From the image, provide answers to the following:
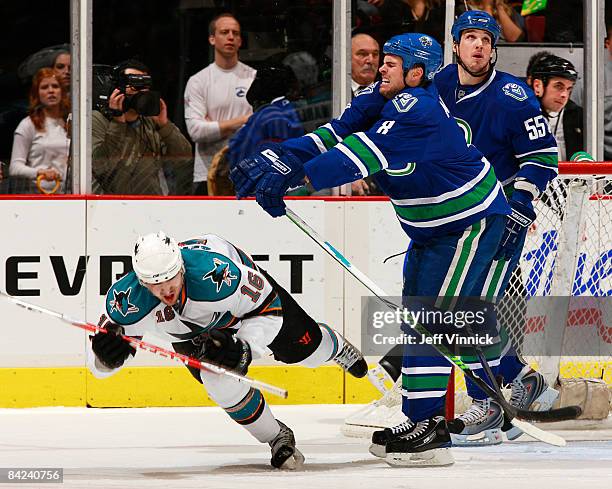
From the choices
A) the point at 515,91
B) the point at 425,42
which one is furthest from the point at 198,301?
the point at 515,91

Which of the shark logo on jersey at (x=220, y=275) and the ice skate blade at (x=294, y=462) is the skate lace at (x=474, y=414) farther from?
the shark logo on jersey at (x=220, y=275)

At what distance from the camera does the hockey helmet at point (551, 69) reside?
5450 mm

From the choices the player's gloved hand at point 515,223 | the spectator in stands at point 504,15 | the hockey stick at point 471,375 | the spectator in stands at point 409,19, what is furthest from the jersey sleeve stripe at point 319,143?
the spectator in stands at point 504,15

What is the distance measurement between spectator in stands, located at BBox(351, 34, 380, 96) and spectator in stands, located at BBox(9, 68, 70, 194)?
117 centimetres

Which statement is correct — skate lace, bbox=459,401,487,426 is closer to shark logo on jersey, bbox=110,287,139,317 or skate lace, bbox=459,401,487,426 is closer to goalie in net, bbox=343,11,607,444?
goalie in net, bbox=343,11,607,444

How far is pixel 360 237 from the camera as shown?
17.4ft

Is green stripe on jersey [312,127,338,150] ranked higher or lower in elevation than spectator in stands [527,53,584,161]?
lower

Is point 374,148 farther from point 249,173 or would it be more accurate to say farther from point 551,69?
point 551,69

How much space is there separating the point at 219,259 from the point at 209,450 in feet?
2.48

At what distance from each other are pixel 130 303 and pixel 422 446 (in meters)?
0.95

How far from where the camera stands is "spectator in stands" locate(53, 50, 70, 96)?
17.0ft

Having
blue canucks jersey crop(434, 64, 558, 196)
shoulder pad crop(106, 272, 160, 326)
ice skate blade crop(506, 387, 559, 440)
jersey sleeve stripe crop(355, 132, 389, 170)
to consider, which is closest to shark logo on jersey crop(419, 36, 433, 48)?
jersey sleeve stripe crop(355, 132, 389, 170)

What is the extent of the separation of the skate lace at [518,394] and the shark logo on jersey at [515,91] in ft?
3.15

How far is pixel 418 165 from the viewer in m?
3.90
